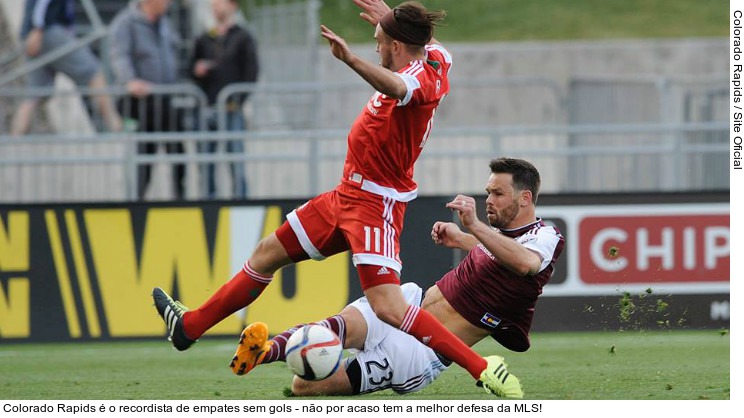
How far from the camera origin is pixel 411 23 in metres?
7.42

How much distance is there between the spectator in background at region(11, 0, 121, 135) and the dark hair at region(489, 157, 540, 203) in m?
7.89

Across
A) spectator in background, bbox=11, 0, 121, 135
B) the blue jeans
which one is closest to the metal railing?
the blue jeans

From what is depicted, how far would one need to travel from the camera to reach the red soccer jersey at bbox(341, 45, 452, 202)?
748cm

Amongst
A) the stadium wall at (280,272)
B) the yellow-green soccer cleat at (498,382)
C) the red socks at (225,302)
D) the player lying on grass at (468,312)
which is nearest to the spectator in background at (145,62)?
the stadium wall at (280,272)

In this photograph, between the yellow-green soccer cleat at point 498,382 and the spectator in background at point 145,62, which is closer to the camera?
the yellow-green soccer cleat at point 498,382

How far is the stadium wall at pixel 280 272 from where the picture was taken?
39.1 ft

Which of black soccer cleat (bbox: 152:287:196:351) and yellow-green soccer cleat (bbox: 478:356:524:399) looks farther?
black soccer cleat (bbox: 152:287:196:351)

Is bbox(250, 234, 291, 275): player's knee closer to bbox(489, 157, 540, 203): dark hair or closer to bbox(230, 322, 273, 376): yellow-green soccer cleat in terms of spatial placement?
bbox(230, 322, 273, 376): yellow-green soccer cleat

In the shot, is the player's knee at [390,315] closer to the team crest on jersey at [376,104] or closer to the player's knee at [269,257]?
the player's knee at [269,257]

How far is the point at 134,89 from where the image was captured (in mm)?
14305

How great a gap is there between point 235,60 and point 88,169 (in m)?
2.15

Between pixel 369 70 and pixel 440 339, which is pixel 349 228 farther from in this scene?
pixel 369 70

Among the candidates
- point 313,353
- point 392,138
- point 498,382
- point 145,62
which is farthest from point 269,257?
point 145,62

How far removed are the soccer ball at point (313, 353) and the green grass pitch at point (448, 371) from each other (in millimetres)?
477
